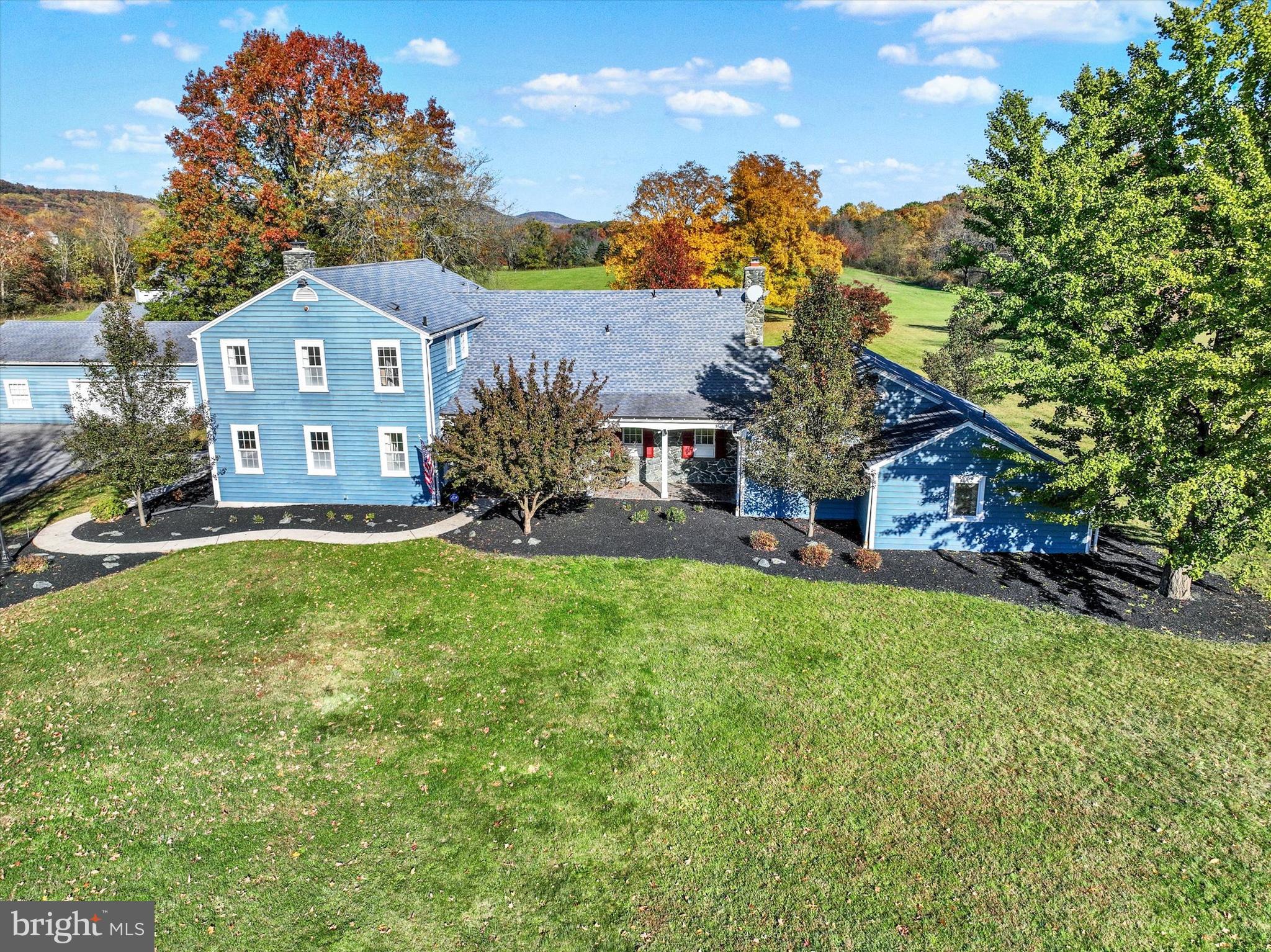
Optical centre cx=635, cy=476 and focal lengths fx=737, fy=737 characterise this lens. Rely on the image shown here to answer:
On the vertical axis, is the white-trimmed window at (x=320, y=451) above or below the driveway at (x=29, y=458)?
above

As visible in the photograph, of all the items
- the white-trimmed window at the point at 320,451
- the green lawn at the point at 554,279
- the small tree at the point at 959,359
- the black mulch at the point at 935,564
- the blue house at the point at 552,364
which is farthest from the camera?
the green lawn at the point at 554,279

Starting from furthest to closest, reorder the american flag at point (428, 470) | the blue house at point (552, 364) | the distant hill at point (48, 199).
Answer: the distant hill at point (48, 199) < the american flag at point (428, 470) < the blue house at point (552, 364)

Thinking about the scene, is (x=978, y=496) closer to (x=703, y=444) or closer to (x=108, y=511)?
(x=703, y=444)

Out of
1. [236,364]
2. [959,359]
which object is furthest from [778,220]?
[236,364]

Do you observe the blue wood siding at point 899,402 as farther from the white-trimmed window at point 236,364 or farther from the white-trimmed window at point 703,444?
the white-trimmed window at point 236,364

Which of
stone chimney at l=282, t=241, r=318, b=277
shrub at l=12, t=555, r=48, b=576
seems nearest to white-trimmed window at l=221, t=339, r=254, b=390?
stone chimney at l=282, t=241, r=318, b=277

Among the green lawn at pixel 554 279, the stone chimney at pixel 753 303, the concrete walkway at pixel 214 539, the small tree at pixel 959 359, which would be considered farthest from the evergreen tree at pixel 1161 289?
the green lawn at pixel 554 279

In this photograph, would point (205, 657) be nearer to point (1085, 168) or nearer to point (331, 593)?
point (331, 593)

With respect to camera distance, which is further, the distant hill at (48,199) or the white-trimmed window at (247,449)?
the distant hill at (48,199)
